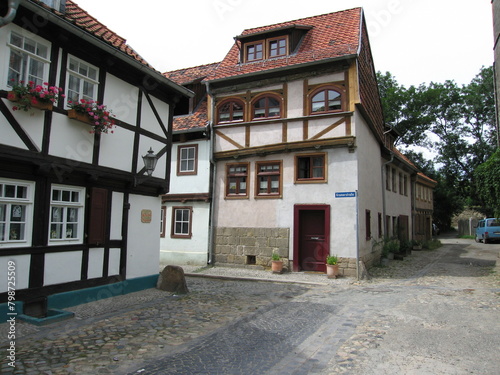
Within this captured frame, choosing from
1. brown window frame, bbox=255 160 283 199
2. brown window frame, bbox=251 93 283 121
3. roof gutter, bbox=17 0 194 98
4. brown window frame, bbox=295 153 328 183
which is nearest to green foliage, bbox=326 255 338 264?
brown window frame, bbox=295 153 328 183

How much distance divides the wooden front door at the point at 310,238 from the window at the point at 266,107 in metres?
3.74

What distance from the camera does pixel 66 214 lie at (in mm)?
7676

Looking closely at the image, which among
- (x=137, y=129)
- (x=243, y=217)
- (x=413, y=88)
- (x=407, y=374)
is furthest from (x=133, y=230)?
(x=413, y=88)

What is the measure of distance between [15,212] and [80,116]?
7.13 ft

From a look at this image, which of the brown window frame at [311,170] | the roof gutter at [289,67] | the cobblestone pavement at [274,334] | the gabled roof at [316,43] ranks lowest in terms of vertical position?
the cobblestone pavement at [274,334]

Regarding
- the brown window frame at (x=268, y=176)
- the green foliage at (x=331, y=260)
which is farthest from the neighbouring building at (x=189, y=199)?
the green foliage at (x=331, y=260)

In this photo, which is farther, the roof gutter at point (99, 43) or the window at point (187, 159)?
the window at point (187, 159)

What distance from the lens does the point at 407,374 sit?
454 cm

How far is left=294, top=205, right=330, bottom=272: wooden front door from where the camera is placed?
13375 millimetres

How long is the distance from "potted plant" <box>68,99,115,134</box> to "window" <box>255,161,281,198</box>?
7292mm

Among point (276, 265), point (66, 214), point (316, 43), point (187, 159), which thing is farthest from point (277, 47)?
point (66, 214)

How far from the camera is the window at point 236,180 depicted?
590 inches

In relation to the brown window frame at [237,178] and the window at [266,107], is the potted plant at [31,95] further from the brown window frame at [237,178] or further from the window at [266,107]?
the window at [266,107]

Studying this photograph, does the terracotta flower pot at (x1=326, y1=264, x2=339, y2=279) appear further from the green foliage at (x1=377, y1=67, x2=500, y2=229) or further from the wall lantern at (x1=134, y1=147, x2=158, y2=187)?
the green foliage at (x1=377, y1=67, x2=500, y2=229)
